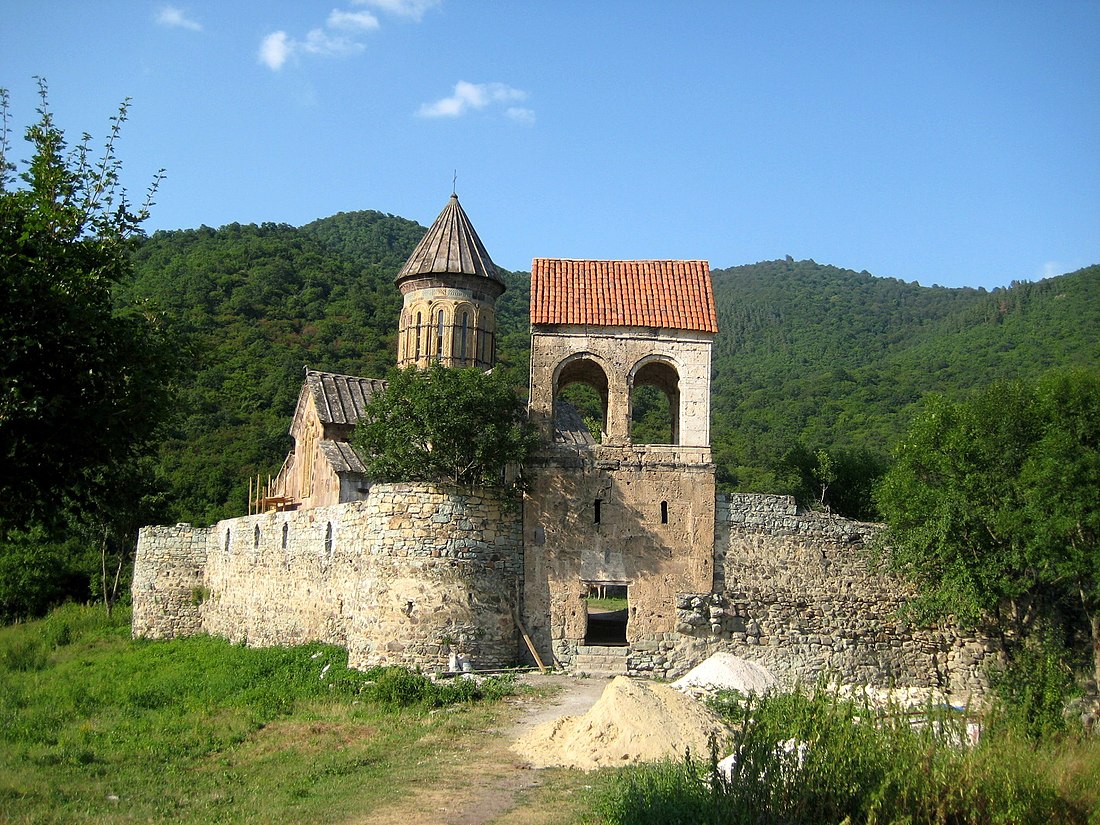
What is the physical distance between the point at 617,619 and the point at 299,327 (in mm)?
23025

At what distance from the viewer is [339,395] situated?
2255cm

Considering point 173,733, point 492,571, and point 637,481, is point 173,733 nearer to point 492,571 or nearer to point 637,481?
point 492,571

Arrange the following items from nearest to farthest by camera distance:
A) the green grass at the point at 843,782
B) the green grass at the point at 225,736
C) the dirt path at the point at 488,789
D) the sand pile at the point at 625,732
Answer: the green grass at the point at 843,782, the dirt path at the point at 488,789, the green grass at the point at 225,736, the sand pile at the point at 625,732

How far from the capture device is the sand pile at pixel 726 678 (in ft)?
42.0

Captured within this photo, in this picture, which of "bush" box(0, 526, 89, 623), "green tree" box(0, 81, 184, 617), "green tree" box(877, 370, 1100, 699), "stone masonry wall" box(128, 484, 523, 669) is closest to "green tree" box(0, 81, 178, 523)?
"green tree" box(0, 81, 184, 617)

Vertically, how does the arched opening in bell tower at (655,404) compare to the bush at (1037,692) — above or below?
above

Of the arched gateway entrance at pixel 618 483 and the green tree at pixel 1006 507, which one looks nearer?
the green tree at pixel 1006 507

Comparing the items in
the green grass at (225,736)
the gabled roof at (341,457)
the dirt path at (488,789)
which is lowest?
the green grass at (225,736)

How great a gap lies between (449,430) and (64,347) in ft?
27.6

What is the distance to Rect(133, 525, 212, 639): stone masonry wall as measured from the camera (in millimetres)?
22969

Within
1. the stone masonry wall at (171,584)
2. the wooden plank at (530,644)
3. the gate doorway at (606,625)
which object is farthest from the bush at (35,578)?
the wooden plank at (530,644)

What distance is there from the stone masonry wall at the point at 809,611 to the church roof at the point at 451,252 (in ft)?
30.5

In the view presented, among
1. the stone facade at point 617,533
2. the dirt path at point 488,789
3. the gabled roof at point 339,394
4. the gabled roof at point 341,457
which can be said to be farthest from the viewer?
the gabled roof at point 339,394

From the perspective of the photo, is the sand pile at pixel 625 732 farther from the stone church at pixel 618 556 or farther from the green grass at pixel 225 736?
the stone church at pixel 618 556
